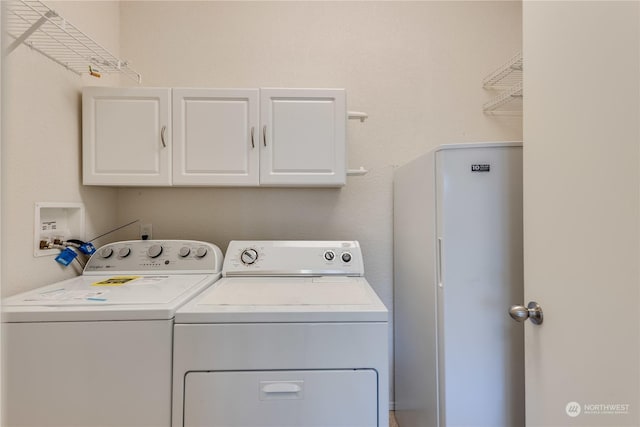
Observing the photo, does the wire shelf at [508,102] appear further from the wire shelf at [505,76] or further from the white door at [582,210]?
the white door at [582,210]

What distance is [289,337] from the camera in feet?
3.06

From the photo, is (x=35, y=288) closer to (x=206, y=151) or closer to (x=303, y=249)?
(x=206, y=151)

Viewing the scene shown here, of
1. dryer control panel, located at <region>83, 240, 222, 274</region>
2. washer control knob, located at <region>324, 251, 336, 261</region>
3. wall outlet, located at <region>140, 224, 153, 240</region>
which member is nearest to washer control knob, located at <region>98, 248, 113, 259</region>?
dryer control panel, located at <region>83, 240, 222, 274</region>

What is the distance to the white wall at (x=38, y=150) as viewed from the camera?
44.6 inches

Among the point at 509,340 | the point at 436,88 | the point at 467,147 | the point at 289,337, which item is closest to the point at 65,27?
the point at 289,337

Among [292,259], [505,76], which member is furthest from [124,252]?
[505,76]

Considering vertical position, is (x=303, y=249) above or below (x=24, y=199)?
below

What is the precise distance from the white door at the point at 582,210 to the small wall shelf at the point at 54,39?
167 centimetres

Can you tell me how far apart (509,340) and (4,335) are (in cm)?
172

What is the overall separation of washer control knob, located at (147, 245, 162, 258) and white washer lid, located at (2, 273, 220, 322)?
228 mm

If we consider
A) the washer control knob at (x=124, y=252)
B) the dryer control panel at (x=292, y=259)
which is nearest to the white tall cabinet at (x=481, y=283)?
the dryer control panel at (x=292, y=259)

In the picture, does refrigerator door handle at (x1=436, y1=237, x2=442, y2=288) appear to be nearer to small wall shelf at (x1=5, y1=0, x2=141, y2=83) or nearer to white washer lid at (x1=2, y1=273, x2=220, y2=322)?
white washer lid at (x1=2, y1=273, x2=220, y2=322)

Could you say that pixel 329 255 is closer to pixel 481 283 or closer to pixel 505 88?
pixel 481 283

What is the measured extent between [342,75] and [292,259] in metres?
1.21
